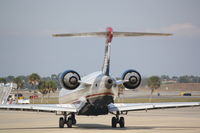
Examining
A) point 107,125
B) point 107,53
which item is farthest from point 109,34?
point 107,125

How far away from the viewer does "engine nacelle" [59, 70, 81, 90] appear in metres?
31.5

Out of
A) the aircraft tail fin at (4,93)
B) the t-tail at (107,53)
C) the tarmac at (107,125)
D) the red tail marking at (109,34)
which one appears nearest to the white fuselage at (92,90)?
the t-tail at (107,53)

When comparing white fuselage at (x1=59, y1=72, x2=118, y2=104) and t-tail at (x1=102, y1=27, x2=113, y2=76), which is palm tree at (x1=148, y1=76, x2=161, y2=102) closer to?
white fuselage at (x1=59, y1=72, x2=118, y2=104)

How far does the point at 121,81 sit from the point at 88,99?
2.66 metres

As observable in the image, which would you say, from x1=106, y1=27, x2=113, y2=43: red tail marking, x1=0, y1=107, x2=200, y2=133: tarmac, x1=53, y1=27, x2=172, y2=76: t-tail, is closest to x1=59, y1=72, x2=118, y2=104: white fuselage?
x1=53, y1=27, x2=172, y2=76: t-tail

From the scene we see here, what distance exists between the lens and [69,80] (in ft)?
103

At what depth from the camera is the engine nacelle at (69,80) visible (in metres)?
31.5

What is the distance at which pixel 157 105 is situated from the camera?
3297 cm

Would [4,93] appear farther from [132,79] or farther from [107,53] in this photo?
[132,79]

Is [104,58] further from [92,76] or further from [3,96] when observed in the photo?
[3,96]

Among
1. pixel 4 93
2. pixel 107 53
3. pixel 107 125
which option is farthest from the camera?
pixel 4 93

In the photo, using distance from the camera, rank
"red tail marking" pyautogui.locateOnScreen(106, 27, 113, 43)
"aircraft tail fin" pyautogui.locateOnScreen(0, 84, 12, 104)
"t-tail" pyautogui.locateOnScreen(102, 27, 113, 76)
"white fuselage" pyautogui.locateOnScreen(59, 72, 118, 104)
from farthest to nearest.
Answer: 1. "aircraft tail fin" pyautogui.locateOnScreen(0, 84, 12, 104)
2. "red tail marking" pyautogui.locateOnScreen(106, 27, 113, 43)
3. "t-tail" pyautogui.locateOnScreen(102, 27, 113, 76)
4. "white fuselage" pyautogui.locateOnScreen(59, 72, 118, 104)

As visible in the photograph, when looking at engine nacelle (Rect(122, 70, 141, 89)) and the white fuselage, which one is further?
engine nacelle (Rect(122, 70, 141, 89))

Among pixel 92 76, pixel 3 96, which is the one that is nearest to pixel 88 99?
pixel 92 76
